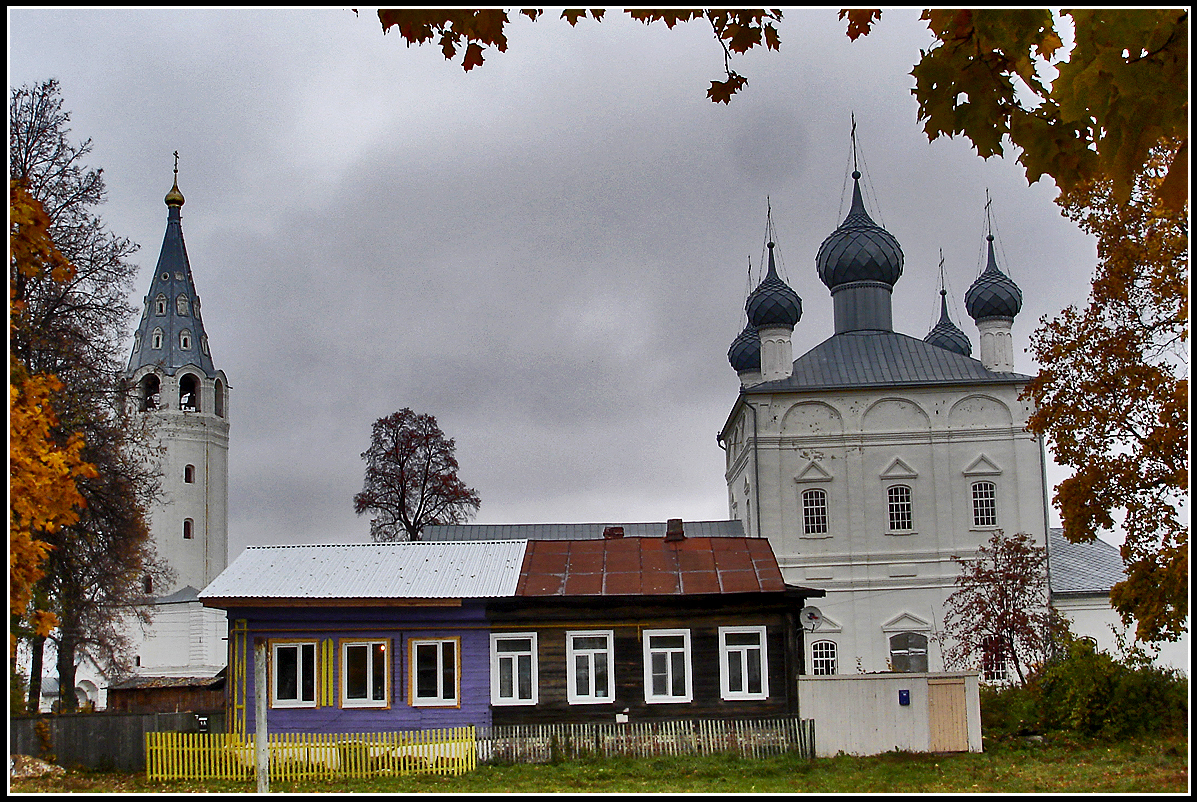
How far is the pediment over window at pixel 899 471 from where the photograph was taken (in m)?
35.1

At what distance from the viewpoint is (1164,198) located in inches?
168

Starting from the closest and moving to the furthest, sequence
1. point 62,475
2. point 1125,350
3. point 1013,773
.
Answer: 1. point 62,475
2. point 1013,773
3. point 1125,350

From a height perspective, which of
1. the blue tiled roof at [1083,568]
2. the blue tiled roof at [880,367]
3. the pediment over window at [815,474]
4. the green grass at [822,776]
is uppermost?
the blue tiled roof at [880,367]

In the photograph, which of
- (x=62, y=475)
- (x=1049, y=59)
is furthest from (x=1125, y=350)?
(x=62, y=475)

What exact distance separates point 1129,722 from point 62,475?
648 inches

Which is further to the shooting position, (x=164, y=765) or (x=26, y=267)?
(x=164, y=765)

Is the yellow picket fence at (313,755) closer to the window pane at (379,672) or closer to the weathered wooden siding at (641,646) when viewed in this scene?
the window pane at (379,672)

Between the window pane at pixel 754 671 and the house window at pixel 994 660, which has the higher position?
the window pane at pixel 754 671

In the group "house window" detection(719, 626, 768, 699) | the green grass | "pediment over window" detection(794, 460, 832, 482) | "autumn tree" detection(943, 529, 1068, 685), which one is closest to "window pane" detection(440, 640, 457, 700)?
the green grass

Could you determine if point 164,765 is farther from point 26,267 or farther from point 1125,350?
point 1125,350

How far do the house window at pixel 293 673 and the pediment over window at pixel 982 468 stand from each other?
74.5ft

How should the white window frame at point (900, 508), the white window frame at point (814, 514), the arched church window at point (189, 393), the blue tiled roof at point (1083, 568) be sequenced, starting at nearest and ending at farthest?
the blue tiled roof at point (1083, 568) → the white window frame at point (900, 508) → the white window frame at point (814, 514) → the arched church window at point (189, 393)

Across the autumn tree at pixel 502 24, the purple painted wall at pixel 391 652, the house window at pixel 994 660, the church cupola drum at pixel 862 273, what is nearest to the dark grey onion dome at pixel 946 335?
the church cupola drum at pixel 862 273

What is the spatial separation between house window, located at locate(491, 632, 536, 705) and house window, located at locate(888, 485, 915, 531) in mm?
18727
